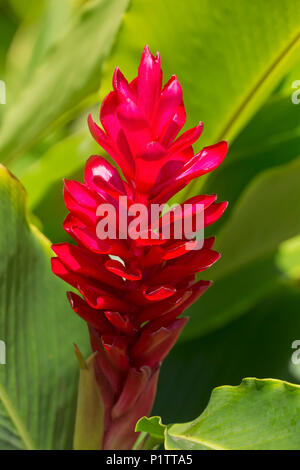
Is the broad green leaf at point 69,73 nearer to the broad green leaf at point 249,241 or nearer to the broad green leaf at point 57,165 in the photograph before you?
the broad green leaf at point 57,165

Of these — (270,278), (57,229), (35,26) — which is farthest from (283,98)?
(35,26)

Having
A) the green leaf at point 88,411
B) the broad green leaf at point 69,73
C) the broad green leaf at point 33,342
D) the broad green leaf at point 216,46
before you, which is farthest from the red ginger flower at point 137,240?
the broad green leaf at point 69,73

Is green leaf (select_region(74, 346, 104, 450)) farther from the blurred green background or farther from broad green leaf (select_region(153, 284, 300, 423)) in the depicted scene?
broad green leaf (select_region(153, 284, 300, 423))

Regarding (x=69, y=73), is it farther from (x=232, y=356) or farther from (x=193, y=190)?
(x=232, y=356)

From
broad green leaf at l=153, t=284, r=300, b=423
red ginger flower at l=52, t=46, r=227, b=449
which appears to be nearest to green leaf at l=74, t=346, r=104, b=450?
red ginger flower at l=52, t=46, r=227, b=449

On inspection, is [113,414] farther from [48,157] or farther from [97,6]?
[97,6]
